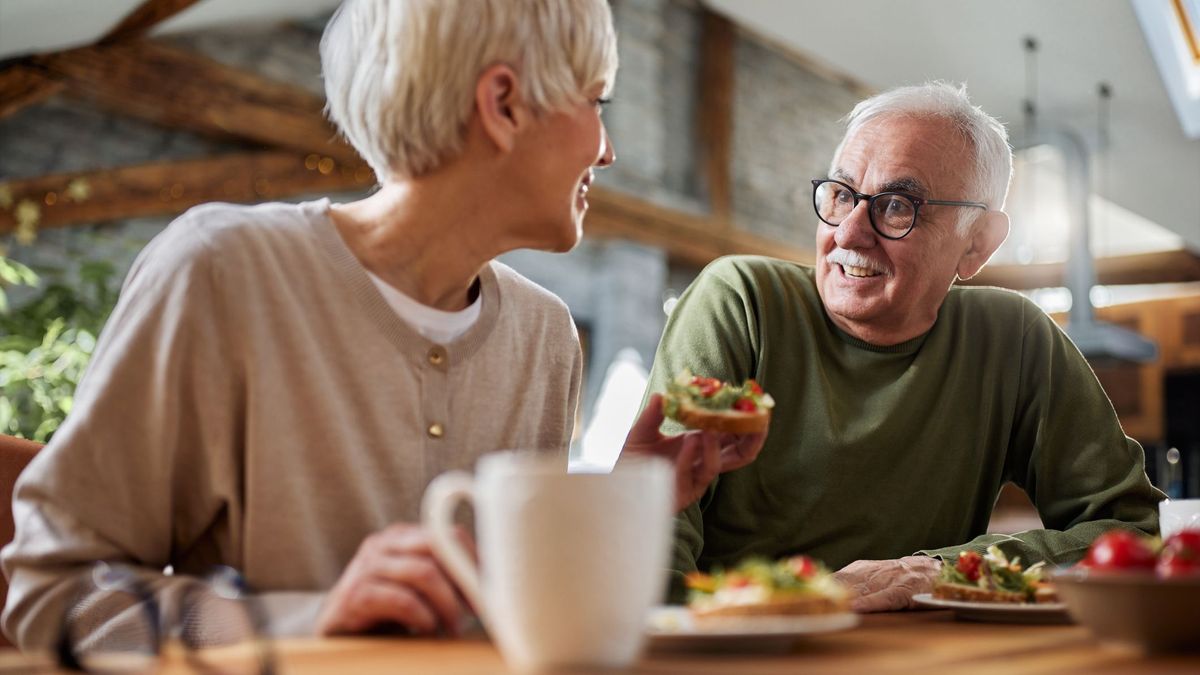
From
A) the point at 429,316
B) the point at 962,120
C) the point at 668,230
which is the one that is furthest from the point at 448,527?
the point at 668,230

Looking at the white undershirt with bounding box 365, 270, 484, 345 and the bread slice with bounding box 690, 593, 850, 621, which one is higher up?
the white undershirt with bounding box 365, 270, 484, 345

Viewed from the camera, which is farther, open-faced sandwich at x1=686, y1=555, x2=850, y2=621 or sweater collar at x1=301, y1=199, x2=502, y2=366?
sweater collar at x1=301, y1=199, x2=502, y2=366

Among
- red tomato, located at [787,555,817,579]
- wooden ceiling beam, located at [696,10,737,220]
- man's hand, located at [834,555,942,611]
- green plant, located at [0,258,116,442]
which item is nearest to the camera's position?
red tomato, located at [787,555,817,579]

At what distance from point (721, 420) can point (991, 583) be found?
0.33 m

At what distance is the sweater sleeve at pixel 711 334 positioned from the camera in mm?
1927

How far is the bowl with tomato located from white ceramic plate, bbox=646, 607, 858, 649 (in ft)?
0.59

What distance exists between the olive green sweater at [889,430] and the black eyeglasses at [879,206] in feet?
0.41

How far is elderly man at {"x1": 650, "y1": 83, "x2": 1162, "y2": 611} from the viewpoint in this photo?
1.92 m

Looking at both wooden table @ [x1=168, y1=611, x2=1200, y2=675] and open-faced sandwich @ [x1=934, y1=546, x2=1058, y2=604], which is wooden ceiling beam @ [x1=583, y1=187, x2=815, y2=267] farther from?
wooden table @ [x1=168, y1=611, x2=1200, y2=675]

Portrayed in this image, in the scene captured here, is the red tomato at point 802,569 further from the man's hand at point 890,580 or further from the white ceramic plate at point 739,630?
the man's hand at point 890,580

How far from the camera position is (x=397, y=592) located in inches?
36.5

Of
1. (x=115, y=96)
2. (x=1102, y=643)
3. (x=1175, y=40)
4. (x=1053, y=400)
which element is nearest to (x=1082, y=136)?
(x=1175, y=40)

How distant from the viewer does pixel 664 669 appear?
80 centimetres

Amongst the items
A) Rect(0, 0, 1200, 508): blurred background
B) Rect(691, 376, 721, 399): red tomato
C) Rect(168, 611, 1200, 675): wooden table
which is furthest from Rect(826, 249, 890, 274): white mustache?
Rect(0, 0, 1200, 508): blurred background
